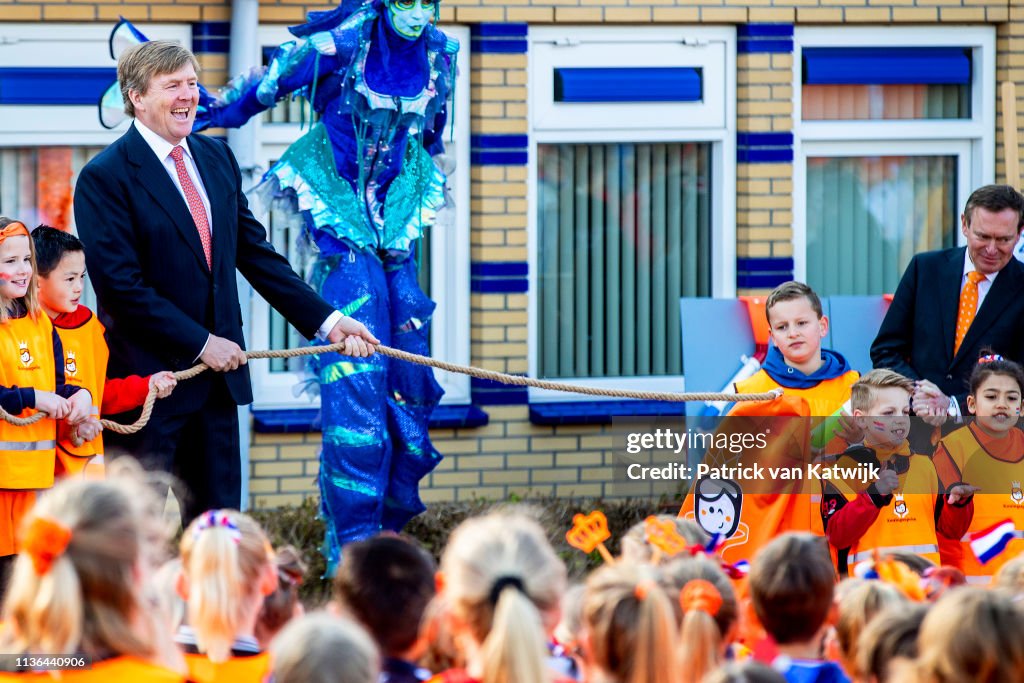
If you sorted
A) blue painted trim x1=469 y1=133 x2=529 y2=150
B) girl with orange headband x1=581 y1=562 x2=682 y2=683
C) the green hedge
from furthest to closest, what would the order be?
1. blue painted trim x1=469 y1=133 x2=529 y2=150
2. the green hedge
3. girl with orange headband x1=581 y1=562 x2=682 y2=683

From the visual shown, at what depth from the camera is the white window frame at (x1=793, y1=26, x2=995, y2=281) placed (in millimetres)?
8047

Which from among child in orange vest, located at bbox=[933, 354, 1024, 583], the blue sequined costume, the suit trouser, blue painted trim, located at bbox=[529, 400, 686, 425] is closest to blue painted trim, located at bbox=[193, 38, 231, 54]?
the blue sequined costume

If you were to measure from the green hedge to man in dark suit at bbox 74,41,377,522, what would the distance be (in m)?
1.48

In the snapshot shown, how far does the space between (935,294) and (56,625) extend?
4.07 meters

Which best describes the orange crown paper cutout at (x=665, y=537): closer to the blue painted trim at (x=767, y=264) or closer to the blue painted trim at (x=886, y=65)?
the blue painted trim at (x=767, y=264)

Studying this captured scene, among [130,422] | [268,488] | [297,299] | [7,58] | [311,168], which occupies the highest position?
[7,58]

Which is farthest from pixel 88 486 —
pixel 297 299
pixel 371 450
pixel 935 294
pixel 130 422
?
pixel 935 294

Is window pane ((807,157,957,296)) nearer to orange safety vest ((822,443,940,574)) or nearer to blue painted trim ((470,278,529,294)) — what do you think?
blue painted trim ((470,278,529,294))

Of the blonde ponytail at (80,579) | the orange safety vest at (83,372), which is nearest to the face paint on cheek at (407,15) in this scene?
the orange safety vest at (83,372)

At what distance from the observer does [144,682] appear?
106 inches

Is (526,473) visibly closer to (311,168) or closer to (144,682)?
(311,168)

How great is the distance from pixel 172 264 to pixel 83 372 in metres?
0.42

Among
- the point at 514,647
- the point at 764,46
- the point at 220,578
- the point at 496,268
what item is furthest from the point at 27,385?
the point at 764,46

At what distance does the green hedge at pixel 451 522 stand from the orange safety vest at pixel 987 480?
1.78m
